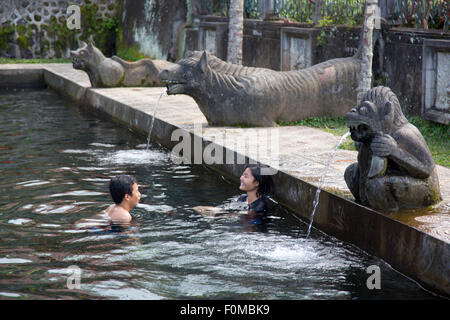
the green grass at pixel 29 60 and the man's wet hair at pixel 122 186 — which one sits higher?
the green grass at pixel 29 60

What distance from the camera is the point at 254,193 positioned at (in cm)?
739

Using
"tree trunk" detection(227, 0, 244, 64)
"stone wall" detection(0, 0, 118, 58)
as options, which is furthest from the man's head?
"stone wall" detection(0, 0, 118, 58)

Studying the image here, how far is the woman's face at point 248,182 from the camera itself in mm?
7293

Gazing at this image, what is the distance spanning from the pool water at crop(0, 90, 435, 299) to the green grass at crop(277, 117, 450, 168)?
1.99 meters

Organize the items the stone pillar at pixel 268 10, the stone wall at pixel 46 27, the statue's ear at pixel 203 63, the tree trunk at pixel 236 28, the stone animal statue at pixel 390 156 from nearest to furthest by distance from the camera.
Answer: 1. the stone animal statue at pixel 390 156
2. the statue's ear at pixel 203 63
3. the tree trunk at pixel 236 28
4. the stone pillar at pixel 268 10
5. the stone wall at pixel 46 27

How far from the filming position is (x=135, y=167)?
952cm

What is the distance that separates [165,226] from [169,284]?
1.56 meters

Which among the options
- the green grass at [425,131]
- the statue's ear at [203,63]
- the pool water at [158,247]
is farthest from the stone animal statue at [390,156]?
the statue's ear at [203,63]

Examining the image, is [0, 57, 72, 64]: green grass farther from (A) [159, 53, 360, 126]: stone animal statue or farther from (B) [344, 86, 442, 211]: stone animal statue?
(B) [344, 86, 442, 211]: stone animal statue

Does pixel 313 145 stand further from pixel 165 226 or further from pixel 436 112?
pixel 165 226

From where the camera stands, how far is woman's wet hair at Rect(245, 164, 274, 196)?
738 centimetres

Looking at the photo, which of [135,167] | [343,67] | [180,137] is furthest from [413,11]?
[135,167]

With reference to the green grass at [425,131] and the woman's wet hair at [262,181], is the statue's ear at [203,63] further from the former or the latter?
the woman's wet hair at [262,181]

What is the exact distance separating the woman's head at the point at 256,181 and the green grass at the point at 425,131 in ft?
5.52
